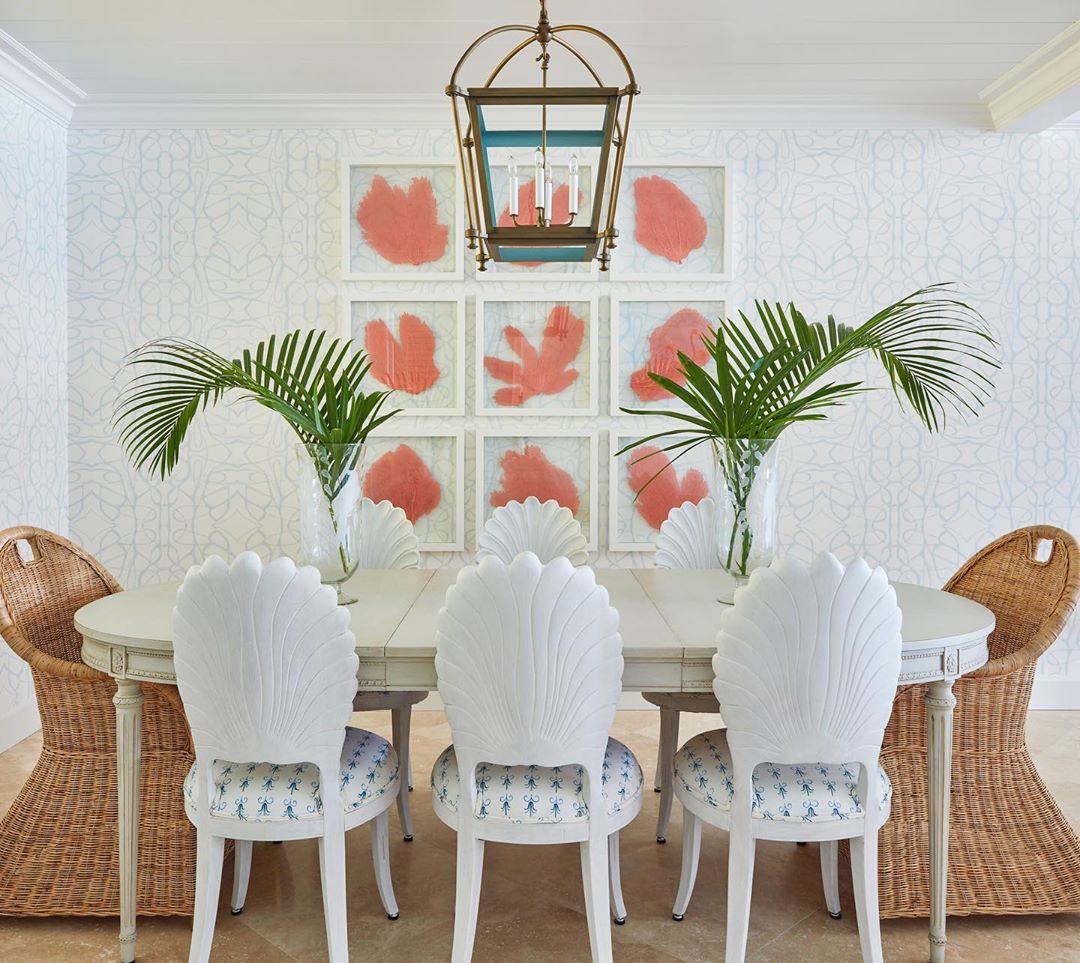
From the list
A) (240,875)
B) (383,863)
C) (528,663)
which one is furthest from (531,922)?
(528,663)

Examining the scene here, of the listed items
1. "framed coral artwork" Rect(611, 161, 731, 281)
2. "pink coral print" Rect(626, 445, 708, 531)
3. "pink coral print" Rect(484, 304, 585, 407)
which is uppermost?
"framed coral artwork" Rect(611, 161, 731, 281)

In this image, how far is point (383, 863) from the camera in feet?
7.28

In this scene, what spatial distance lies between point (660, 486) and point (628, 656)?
2.01 meters

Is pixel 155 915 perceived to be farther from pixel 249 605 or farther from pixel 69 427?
pixel 69 427

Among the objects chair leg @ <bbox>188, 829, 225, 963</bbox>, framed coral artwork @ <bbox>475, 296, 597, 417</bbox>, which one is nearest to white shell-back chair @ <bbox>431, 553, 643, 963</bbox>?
chair leg @ <bbox>188, 829, 225, 963</bbox>

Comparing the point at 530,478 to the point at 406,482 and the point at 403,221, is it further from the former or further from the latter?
the point at 403,221

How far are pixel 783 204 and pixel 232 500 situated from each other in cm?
262

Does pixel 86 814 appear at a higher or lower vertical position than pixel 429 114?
lower

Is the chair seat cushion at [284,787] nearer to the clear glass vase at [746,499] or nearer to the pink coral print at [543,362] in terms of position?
the clear glass vase at [746,499]

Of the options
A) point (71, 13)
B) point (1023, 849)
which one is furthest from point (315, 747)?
point (71, 13)

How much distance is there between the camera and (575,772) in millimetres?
1894

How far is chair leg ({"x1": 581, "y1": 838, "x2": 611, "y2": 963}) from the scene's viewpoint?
6.02 ft

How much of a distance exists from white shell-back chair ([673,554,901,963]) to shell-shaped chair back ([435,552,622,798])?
0.26 meters

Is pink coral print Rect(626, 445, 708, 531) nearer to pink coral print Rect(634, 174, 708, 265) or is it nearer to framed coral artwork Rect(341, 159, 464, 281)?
pink coral print Rect(634, 174, 708, 265)
